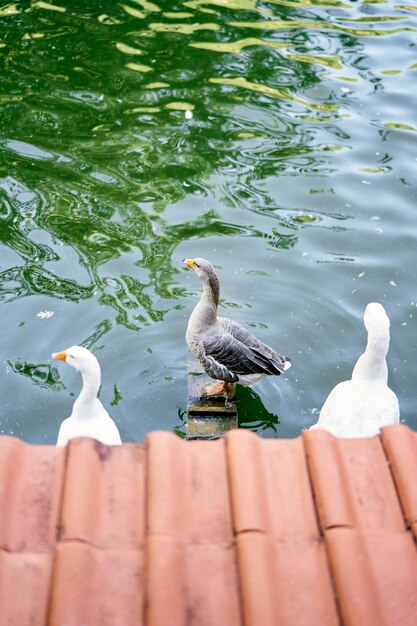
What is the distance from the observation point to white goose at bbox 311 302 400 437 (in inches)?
206

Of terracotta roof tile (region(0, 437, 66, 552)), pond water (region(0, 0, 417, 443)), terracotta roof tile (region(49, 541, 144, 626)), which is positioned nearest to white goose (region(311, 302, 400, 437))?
pond water (region(0, 0, 417, 443))

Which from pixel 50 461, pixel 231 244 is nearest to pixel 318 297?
pixel 231 244

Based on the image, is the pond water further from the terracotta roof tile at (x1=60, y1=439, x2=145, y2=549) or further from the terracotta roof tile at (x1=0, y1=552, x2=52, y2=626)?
the terracotta roof tile at (x1=0, y1=552, x2=52, y2=626)

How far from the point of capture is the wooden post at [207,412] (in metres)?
6.10

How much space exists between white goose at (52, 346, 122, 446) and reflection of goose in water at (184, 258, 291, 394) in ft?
4.50

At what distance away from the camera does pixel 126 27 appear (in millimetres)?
11344

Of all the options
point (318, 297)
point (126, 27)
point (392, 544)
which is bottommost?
point (318, 297)

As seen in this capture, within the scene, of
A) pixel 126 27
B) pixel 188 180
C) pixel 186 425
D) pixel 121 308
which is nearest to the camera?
pixel 186 425

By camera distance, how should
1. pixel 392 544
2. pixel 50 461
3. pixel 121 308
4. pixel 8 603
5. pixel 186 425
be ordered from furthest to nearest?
pixel 121 308
pixel 186 425
pixel 50 461
pixel 392 544
pixel 8 603

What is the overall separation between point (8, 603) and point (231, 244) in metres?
6.06

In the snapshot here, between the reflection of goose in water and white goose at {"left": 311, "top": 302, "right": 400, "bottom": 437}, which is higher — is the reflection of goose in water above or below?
below

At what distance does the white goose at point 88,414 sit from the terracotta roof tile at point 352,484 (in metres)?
2.19

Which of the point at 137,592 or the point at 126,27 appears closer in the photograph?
the point at 137,592

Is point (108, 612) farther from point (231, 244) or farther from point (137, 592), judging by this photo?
point (231, 244)
